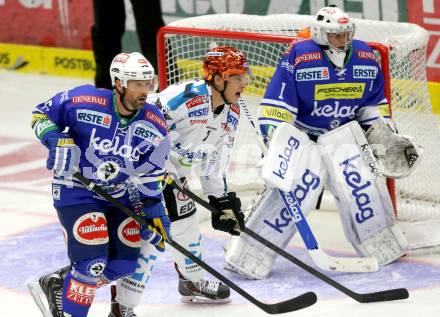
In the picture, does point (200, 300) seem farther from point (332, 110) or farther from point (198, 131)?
point (332, 110)

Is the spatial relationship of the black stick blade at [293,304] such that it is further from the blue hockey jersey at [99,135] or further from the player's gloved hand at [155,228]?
the blue hockey jersey at [99,135]

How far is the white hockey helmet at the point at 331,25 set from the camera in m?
6.03

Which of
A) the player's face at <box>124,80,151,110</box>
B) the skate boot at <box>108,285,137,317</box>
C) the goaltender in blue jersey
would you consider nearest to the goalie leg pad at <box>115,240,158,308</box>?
the skate boot at <box>108,285,137,317</box>

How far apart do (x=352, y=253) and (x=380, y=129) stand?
689 millimetres

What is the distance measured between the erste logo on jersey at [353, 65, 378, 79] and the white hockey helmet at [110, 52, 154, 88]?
1.46 meters

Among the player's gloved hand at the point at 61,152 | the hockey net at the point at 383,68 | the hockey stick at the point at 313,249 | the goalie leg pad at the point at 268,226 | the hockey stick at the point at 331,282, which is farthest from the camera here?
the hockey net at the point at 383,68

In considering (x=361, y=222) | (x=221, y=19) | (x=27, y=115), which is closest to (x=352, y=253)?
(x=361, y=222)

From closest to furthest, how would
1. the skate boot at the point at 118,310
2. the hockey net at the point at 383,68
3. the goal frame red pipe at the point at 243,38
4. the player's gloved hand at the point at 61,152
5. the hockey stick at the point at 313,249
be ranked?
1. the player's gloved hand at the point at 61,152
2. the skate boot at the point at 118,310
3. the hockey stick at the point at 313,249
4. the goal frame red pipe at the point at 243,38
5. the hockey net at the point at 383,68

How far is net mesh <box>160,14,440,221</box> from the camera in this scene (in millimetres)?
6723

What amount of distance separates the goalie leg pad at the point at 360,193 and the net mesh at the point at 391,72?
48 cm

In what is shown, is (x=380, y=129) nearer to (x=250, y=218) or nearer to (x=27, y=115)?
(x=250, y=218)

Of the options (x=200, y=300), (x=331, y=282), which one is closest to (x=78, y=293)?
(x=200, y=300)

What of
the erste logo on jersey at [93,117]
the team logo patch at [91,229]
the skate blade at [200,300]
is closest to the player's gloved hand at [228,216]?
the skate blade at [200,300]

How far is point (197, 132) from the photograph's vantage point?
5.64 m
